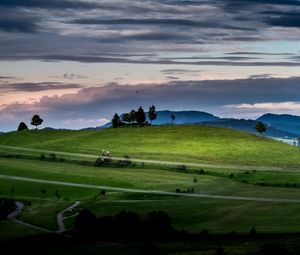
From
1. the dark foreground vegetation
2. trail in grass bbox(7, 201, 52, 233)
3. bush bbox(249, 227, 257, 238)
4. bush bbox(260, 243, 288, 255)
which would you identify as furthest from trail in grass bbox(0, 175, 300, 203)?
bush bbox(260, 243, 288, 255)

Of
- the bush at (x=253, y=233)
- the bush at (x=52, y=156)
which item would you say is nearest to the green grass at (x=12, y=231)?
the bush at (x=253, y=233)

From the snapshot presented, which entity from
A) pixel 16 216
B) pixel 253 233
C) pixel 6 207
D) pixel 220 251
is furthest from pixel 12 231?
pixel 253 233

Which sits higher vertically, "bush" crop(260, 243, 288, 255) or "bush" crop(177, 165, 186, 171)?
"bush" crop(177, 165, 186, 171)

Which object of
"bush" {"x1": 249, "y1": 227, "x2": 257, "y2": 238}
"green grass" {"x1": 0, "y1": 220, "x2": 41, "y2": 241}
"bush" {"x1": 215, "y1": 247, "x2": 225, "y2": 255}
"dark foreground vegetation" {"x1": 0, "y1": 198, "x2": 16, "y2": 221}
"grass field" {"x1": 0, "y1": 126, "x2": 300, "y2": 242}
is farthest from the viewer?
"dark foreground vegetation" {"x1": 0, "y1": 198, "x2": 16, "y2": 221}

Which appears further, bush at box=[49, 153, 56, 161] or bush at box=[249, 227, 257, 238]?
bush at box=[49, 153, 56, 161]

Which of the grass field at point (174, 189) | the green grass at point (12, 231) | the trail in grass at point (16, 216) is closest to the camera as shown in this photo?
the green grass at point (12, 231)

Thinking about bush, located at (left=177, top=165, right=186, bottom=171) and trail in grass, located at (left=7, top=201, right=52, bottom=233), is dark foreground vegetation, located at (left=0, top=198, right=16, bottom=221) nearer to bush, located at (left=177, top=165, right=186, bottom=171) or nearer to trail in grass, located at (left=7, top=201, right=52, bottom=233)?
trail in grass, located at (left=7, top=201, right=52, bottom=233)

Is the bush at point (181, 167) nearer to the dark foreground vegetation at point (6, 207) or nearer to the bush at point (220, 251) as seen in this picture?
the dark foreground vegetation at point (6, 207)

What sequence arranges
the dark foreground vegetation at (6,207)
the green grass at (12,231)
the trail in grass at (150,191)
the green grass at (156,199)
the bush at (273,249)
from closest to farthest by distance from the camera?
1. the bush at (273,249)
2. the green grass at (12,231)
3. the green grass at (156,199)
4. the dark foreground vegetation at (6,207)
5. the trail in grass at (150,191)

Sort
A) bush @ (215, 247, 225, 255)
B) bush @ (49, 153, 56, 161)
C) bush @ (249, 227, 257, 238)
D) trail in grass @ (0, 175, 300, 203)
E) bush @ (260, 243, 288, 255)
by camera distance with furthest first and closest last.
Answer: bush @ (49, 153, 56, 161) → trail in grass @ (0, 175, 300, 203) → bush @ (249, 227, 257, 238) → bush @ (215, 247, 225, 255) → bush @ (260, 243, 288, 255)

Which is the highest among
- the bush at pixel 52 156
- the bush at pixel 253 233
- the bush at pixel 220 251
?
the bush at pixel 52 156

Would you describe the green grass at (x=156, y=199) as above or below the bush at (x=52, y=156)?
below

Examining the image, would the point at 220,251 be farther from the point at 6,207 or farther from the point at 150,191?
the point at 150,191

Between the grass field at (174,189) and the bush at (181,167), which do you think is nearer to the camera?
the grass field at (174,189)
